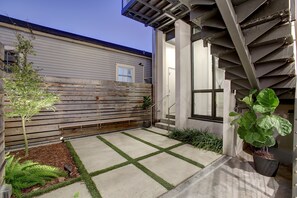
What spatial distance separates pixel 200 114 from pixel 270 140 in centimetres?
252

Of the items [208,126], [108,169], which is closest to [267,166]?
[208,126]

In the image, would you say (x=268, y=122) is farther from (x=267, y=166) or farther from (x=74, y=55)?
(x=74, y=55)

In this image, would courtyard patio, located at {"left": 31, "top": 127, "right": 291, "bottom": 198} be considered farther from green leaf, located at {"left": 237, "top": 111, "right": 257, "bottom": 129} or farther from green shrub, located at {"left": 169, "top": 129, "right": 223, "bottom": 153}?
green leaf, located at {"left": 237, "top": 111, "right": 257, "bottom": 129}

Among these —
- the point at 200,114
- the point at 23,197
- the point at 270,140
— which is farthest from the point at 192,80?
the point at 23,197

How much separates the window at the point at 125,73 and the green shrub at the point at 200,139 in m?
3.82

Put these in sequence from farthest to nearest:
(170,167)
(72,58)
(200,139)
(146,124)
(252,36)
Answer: (146,124), (72,58), (200,139), (170,167), (252,36)

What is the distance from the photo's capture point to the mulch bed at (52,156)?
9.02ft

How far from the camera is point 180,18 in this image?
5.17 metres

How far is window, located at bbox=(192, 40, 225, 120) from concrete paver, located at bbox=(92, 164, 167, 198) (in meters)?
3.04

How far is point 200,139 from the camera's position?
404 centimetres

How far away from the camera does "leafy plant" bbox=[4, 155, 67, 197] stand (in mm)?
2090

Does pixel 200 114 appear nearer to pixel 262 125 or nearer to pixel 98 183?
pixel 262 125

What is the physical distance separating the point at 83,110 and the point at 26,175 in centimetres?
282

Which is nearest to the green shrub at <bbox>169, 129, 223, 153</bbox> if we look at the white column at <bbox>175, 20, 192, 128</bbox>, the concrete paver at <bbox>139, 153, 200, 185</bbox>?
the white column at <bbox>175, 20, 192, 128</bbox>
